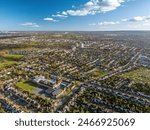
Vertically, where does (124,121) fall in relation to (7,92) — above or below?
above

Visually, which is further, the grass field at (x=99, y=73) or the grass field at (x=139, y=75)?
the grass field at (x=99, y=73)

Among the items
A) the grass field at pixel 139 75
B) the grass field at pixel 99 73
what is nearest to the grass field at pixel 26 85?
the grass field at pixel 99 73

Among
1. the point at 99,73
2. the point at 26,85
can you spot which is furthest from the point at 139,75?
the point at 26,85

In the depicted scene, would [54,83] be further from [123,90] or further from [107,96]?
[123,90]

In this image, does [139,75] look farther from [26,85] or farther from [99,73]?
[26,85]

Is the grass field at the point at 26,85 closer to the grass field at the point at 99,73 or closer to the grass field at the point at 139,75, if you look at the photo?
the grass field at the point at 99,73

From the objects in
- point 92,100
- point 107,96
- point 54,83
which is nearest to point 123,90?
point 107,96
